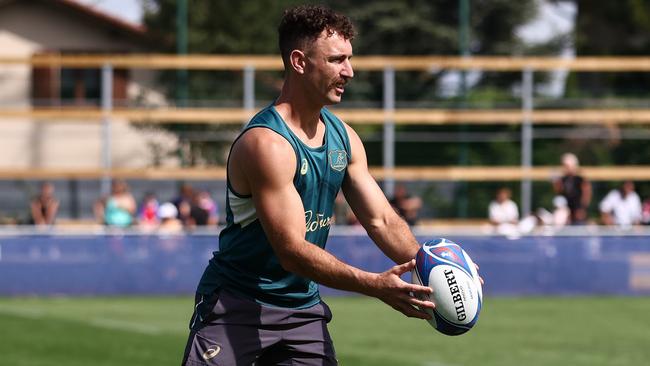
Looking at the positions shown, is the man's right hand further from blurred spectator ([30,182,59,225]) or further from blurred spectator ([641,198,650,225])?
blurred spectator ([30,182,59,225])

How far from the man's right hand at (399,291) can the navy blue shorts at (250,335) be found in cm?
57

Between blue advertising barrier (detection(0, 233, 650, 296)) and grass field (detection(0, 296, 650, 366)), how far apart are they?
32cm

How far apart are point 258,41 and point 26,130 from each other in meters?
5.99

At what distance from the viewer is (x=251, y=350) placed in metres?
5.57

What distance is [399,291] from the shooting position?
16.9 ft

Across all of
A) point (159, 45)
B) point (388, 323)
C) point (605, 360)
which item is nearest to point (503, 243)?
point (388, 323)

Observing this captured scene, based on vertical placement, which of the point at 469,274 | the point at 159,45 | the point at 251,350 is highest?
the point at 159,45

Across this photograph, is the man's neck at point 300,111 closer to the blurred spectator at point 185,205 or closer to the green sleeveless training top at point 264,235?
the green sleeveless training top at point 264,235

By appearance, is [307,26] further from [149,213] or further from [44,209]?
[44,209]

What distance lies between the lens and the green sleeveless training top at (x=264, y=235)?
18.1 ft

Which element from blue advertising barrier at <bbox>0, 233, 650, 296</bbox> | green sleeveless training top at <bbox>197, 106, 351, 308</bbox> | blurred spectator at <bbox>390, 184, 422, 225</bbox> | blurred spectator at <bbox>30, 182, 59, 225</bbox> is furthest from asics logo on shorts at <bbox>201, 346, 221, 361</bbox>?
blurred spectator at <bbox>30, 182, 59, 225</bbox>

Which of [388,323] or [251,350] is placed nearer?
[251,350]

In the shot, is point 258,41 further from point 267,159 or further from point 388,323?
point 267,159

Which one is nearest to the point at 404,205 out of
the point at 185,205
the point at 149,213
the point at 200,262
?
the point at 185,205
